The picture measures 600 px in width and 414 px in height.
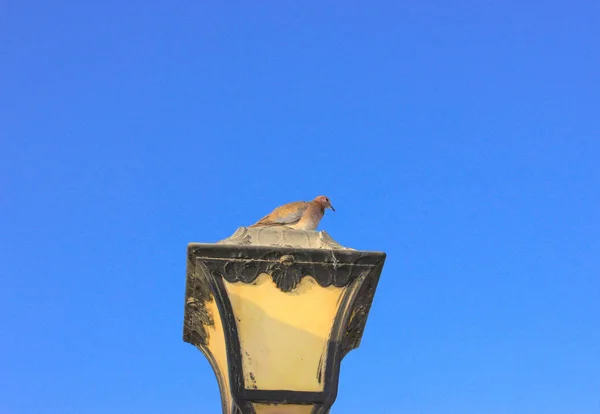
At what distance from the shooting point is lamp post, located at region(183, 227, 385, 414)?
2.55m

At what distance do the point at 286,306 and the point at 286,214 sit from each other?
1.28m

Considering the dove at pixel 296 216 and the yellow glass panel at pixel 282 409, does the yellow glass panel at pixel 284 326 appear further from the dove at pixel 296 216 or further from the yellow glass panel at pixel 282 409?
the dove at pixel 296 216

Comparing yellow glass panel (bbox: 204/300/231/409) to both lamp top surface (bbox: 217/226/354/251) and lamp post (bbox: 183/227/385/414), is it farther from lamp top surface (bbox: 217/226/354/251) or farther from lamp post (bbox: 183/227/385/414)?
lamp top surface (bbox: 217/226/354/251)

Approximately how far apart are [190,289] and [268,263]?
0.42 metres

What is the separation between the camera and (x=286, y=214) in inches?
152

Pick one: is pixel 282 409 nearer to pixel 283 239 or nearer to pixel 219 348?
pixel 219 348

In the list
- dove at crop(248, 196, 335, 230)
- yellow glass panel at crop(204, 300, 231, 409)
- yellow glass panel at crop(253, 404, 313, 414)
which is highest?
dove at crop(248, 196, 335, 230)

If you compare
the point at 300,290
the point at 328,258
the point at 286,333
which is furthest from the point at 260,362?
the point at 328,258

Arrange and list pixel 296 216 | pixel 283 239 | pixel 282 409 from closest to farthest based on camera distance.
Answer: pixel 282 409
pixel 283 239
pixel 296 216

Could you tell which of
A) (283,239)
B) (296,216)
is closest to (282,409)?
(283,239)

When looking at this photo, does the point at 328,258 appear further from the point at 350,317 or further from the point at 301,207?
the point at 301,207

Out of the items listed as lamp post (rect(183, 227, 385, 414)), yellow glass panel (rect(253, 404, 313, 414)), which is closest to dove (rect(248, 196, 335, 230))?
lamp post (rect(183, 227, 385, 414))

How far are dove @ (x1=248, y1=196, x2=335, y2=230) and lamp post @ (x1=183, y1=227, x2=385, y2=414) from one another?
914 mm

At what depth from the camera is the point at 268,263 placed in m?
2.62
